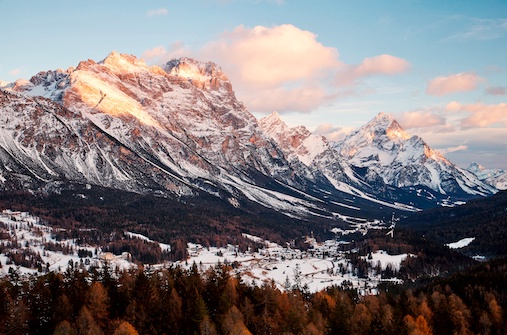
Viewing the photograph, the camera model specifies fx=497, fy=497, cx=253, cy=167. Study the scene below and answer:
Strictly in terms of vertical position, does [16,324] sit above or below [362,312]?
above

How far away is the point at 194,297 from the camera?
355 feet

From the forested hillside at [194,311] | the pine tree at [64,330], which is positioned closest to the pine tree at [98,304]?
the forested hillside at [194,311]

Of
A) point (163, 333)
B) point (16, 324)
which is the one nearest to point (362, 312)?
point (163, 333)

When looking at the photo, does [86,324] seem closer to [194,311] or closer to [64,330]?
[64,330]

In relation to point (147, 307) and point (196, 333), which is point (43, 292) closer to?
point (147, 307)

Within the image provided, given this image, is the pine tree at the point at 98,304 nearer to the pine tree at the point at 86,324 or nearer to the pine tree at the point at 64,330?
the pine tree at the point at 86,324

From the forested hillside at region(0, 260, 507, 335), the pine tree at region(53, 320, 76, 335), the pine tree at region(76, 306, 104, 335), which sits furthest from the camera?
the forested hillside at region(0, 260, 507, 335)

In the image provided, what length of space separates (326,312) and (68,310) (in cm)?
6131

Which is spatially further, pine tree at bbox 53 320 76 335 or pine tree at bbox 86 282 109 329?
pine tree at bbox 86 282 109 329

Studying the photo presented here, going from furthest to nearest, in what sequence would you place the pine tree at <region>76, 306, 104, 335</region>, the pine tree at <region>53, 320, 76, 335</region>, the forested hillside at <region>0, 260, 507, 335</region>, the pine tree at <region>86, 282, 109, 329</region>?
the pine tree at <region>86, 282, 109, 329</region> < the forested hillside at <region>0, 260, 507, 335</region> < the pine tree at <region>76, 306, 104, 335</region> < the pine tree at <region>53, 320, 76, 335</region>

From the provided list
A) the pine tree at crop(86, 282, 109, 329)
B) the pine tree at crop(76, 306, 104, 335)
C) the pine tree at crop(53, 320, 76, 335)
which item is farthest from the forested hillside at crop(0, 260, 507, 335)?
→ the pine tree at crop(53, 320, 76, 335)

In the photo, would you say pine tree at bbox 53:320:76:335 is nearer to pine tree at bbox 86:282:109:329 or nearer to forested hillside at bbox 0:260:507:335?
forested hillside at bbox 0:260:507:335

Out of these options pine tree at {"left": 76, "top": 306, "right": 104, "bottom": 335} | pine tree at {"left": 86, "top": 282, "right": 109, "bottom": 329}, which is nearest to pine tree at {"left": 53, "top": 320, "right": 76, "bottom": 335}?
pine tree at {"left": 76, "top": 306, "right": 104, "bottom": 335}

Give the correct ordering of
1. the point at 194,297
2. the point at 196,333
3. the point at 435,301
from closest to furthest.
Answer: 1. the point at 196,333
2. the point at 194,297
3. the point at 435,301
